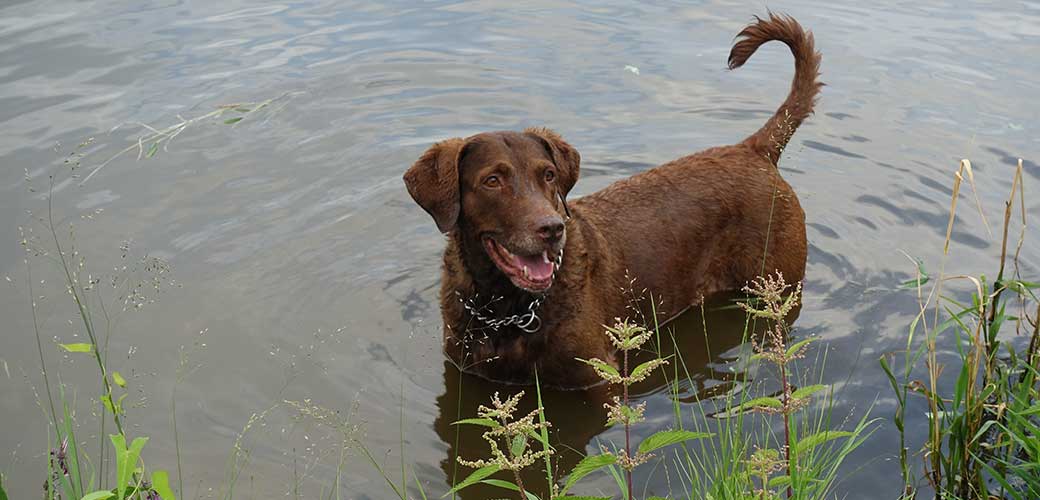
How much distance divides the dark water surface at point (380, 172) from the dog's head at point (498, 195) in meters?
0.85

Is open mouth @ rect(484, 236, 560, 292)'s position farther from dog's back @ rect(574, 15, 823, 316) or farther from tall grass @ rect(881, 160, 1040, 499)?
tall grass @ rect(881, 160, 1040, 499)

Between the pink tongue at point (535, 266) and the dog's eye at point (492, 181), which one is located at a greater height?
the dog's eye at point (492, 181)

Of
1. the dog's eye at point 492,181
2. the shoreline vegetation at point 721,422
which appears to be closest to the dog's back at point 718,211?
the shoreline vegetation at point 721,422

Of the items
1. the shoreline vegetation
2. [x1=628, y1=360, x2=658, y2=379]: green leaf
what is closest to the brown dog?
the shoreline vegetation

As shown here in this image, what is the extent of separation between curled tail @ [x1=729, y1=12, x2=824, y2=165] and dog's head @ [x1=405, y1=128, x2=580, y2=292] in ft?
5.21

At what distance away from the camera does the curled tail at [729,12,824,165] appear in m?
6.02

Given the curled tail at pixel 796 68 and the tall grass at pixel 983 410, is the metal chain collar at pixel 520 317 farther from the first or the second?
the tall grass at pixel 983 410

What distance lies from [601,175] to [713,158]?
200 cm

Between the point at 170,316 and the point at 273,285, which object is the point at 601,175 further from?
the point at 170,316

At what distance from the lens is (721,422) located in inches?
214

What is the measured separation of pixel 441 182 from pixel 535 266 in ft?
2.03

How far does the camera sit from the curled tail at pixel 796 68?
6.02 m

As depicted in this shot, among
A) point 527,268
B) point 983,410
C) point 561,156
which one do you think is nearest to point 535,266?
point 527,268

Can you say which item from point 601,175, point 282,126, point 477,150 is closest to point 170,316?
point 477,150
